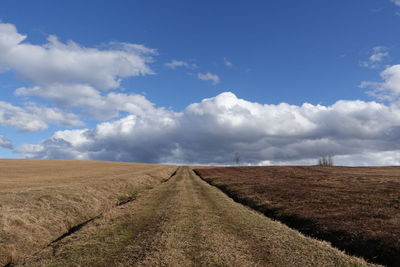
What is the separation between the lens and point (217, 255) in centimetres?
1249

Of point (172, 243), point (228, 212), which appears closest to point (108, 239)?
point (172, 243)

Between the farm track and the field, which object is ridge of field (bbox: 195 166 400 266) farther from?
the farm track

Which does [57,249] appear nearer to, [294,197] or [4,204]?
[4,204]

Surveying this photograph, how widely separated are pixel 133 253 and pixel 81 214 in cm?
1243

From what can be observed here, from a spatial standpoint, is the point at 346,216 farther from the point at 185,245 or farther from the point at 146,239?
the point at 146,239

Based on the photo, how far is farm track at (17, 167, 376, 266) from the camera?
11.9 metres

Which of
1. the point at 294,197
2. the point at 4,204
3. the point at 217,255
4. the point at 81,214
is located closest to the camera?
the point at 217,255

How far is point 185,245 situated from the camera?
1386 cm

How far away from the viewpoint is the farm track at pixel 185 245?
11.9 meters

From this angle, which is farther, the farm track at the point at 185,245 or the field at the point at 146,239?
the field at the point at 146,239

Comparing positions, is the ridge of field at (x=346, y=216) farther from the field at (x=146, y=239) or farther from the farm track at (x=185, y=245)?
the farm track at (x=185, y=245)

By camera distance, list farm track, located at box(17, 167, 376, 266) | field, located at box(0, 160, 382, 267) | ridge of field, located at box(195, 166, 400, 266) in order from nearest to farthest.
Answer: farm track, located at box(17, 167, 376, 266), field, located at box(0, 160, 382, 267), ridge of field, located at box(195, 166, 400, 266)

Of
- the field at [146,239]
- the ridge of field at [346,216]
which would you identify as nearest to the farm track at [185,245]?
the field at [146,239]

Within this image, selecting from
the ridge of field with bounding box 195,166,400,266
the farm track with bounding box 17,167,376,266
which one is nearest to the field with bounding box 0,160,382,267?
the farm track with bounding box 17,167,376,266
